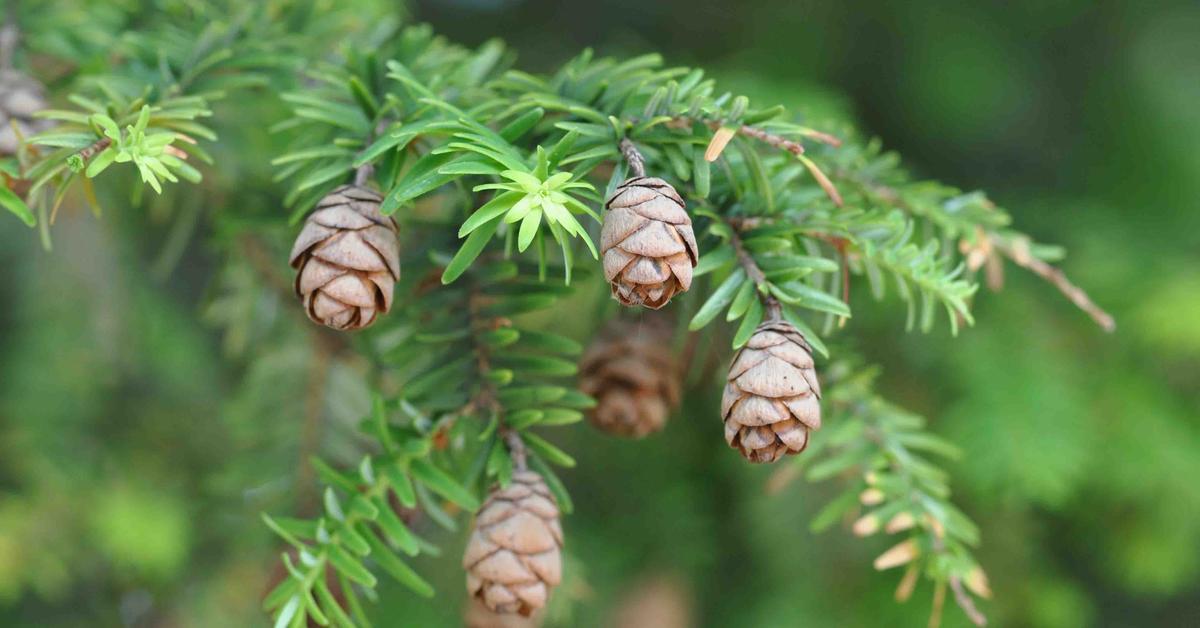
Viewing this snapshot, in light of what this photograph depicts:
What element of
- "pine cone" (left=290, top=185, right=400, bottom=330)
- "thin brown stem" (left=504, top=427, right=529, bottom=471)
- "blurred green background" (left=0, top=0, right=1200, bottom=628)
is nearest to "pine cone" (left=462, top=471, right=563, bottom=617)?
"thin brown stem" (left=504, top=427, right=529, bottom=471)

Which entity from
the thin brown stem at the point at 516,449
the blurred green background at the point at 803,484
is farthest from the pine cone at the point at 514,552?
the blurred green background at the point at 803,484

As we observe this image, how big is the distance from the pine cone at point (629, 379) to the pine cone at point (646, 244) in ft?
0.63

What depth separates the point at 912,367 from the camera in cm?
116

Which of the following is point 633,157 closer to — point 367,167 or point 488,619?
point 367,167

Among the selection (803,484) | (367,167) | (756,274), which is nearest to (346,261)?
(367,167)

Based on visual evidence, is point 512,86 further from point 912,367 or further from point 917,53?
point 917,53

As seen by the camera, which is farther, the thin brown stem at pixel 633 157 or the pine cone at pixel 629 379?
the pine cone at pixel 629 379

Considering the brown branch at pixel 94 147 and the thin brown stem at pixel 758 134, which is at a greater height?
the thin brown stem at pixel 758 134

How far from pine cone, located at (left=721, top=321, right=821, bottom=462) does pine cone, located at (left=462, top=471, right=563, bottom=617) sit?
0.12m

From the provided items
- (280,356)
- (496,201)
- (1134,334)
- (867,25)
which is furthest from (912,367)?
(496,201)

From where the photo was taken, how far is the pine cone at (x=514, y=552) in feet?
1.70

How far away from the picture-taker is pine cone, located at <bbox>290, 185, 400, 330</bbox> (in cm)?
48

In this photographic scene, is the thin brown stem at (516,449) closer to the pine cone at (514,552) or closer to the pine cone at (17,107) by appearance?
the pine cone at (514,552)

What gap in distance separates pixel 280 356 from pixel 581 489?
0.47m
